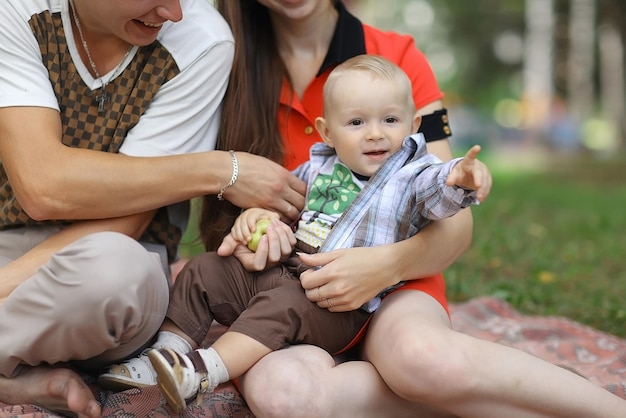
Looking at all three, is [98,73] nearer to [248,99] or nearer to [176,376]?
[248,99]

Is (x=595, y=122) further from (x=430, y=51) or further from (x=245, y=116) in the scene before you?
(x=245, y=116)

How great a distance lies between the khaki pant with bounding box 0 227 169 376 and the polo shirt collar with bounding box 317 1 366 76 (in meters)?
1.11

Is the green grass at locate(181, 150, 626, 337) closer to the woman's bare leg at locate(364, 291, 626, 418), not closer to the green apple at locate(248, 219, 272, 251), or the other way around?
the green apple at locate(248, 219, 272, 251)

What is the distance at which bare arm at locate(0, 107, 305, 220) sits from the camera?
2598 millimetres

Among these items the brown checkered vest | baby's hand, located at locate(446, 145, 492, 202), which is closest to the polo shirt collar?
the brown checkered vest

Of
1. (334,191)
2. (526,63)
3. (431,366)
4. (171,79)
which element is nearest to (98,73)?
(171,79)

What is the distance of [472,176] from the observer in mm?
2256

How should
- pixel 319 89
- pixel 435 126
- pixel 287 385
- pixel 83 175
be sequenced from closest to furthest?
pixel 287 385, pixel 83 175, pixel 435 126, pixel 319 89

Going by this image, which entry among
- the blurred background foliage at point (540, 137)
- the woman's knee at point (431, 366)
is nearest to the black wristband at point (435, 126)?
the woman's knee at point (431, 366)

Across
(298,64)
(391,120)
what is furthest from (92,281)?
(298,64)

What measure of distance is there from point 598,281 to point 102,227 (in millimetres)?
3153

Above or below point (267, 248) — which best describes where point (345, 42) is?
above

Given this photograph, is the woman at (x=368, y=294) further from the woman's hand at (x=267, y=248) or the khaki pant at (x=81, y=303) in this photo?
the khaki pant at (x=81, y=303)

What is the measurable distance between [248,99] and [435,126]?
0.65 meters
